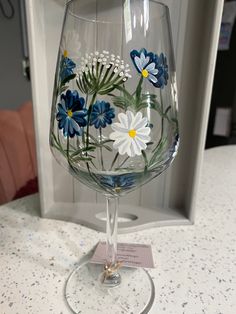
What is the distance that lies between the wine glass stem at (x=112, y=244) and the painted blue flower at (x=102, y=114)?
5.3 inches

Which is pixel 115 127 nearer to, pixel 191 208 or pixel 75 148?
pixel 75 148

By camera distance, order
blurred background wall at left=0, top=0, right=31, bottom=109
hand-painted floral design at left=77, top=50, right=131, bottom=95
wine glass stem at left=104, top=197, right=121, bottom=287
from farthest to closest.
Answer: blurred background wall at left=0, top=0, right=31, bottom=109 < wine glass stem at left=104, top=197, right=121, bottom=287 < hand-painted floral design at left=77, top=50, right=131, bottom=95

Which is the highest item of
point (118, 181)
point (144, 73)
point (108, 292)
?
point (144, 73)

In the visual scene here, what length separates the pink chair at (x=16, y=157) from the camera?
794 mm

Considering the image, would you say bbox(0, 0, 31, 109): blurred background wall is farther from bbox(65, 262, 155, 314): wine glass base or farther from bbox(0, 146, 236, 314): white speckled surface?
bbox(65, 262, 155, 314): wine glass base

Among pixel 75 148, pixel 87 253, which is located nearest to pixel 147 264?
→ pixel 87 253

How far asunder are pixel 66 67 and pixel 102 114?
7 cm

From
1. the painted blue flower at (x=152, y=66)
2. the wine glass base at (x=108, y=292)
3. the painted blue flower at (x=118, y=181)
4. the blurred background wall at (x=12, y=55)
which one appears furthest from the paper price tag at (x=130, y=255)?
the blurred background wall at (x=12, y=55)

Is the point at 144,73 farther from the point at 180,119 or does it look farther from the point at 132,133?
the point at 180,119

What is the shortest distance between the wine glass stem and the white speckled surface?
56mm

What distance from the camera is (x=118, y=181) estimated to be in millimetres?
354

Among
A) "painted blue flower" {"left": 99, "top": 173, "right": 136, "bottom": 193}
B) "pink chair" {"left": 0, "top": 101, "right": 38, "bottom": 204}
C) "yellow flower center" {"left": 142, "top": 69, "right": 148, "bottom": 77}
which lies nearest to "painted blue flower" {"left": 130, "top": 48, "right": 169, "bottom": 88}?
"yellow flower center" {"left": 142, "top": 69, "right": 148, "bottom": 77}

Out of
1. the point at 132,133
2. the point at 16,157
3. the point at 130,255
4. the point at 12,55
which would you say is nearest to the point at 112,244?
the point at 130,255

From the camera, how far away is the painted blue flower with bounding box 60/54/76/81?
33 centimetres
